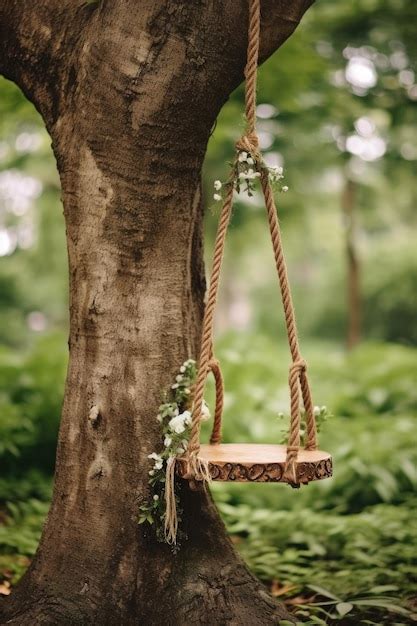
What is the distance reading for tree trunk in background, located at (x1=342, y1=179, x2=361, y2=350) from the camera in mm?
9352

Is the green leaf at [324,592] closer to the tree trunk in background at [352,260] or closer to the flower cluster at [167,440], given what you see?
the flower cluster at [167,440]

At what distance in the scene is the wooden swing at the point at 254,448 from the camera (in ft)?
6.62

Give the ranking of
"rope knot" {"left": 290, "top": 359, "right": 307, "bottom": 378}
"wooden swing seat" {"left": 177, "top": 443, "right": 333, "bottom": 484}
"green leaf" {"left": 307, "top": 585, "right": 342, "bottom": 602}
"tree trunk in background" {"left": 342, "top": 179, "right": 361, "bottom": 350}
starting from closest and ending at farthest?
"wooden swing seat" {"left": 177, "top": 443, "right": 333, "bottom": 484} → "rope knot" {"left": 290, "top": 359, "right": 307, "bottom": 378} → "green leaf" {"left": 307, "top": 585, "right": 342, "bottom": 602} → "tree trunk in background" {"left": 342, "top": 179, "right": 361, "bottom": 350}

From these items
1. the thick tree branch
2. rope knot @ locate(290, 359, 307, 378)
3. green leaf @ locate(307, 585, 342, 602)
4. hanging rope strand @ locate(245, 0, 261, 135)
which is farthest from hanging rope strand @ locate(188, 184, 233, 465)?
green leaf @ locate(307, 585, 342, 602)

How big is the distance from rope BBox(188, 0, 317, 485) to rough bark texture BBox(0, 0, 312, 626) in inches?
5.3

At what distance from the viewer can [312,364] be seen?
835 centimetres

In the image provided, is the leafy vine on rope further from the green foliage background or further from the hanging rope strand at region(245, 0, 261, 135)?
the hanging rope strand at region(245, 0, 261, 135)

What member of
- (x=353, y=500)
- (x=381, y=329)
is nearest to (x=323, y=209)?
(x=381, y=329)

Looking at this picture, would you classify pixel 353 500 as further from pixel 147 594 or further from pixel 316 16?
pixel 316 16

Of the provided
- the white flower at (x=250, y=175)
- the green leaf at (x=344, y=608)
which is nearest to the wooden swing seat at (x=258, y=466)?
the green leaf at (x=344, y=608)

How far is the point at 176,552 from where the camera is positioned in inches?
92.3

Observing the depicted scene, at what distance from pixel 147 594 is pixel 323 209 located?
8.54m

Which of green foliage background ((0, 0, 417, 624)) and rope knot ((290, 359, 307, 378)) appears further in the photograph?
green foliage background ((0, 0, 417, 624))

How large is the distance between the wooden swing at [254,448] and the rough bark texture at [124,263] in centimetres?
15
